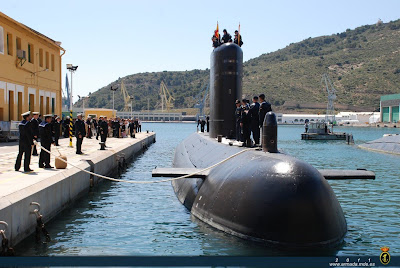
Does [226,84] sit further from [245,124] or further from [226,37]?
[245,124]

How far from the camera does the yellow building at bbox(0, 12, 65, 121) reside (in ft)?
85.4

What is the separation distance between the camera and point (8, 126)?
83.8 ft

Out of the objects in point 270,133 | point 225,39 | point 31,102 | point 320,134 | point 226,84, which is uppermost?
point 225,39

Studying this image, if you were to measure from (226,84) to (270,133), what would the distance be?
599cm

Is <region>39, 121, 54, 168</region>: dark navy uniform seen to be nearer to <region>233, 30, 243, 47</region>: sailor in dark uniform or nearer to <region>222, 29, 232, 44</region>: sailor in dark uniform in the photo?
<region>222, 29, 232, 44</region>: sailor in dark uniform

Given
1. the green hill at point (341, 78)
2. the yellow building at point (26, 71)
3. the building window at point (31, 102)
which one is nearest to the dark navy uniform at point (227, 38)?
the yellow building at point (26, 71)

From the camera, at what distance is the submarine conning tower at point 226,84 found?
14.3 meters

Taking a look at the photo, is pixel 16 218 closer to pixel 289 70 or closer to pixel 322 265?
pixel 322 265

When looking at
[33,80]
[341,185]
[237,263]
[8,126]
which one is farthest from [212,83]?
[33,80]

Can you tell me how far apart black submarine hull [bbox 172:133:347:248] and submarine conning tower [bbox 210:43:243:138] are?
6243 mm

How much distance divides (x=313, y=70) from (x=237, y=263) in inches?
6951

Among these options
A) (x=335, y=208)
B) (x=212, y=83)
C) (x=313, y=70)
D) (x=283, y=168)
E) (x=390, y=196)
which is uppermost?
(x=313, y=70)

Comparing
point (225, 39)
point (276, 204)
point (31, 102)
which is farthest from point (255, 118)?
point (31, 102)

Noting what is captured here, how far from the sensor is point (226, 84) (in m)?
14.5
